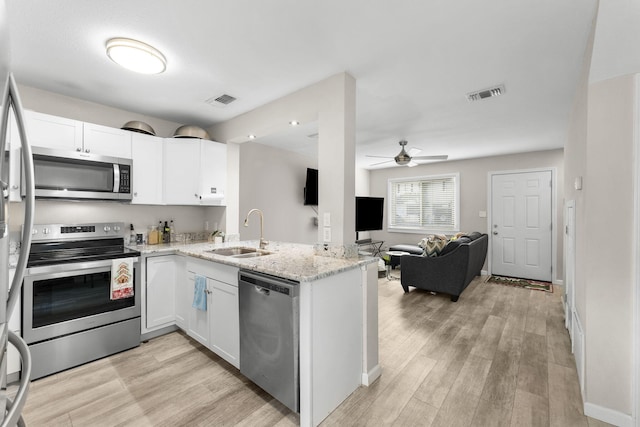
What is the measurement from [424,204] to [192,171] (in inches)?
203

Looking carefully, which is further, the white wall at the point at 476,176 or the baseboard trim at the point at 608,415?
the white wall at the point at 476,176

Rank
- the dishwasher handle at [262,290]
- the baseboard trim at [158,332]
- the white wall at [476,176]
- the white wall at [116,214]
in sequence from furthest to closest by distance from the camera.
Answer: the white wall at [476,176]
the baseboard trim at [158,332]
the white wall at [116,214]
the dishwasher handle at [262,290]

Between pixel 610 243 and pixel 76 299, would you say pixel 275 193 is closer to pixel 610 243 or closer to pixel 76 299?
pixel 76 299

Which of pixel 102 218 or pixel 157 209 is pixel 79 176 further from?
pixel 157 209

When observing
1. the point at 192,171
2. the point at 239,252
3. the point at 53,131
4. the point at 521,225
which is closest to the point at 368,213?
the point at 521,225

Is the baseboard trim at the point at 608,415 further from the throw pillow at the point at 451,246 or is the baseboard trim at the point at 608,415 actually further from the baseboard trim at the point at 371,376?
the throw pillow at the point at 451,246

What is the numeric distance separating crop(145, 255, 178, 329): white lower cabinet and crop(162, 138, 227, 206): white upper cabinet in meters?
0.71

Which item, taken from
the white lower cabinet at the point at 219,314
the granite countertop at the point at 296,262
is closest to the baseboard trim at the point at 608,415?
the granite countertop at the point at 296,262

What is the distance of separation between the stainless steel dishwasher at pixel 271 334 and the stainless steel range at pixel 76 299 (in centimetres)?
127

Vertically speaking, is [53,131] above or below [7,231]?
above

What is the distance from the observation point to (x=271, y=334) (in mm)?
1840

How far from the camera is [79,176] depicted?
2.54 m

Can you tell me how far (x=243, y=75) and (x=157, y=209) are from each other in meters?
1.99

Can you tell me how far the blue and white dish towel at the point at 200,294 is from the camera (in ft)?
7.97
